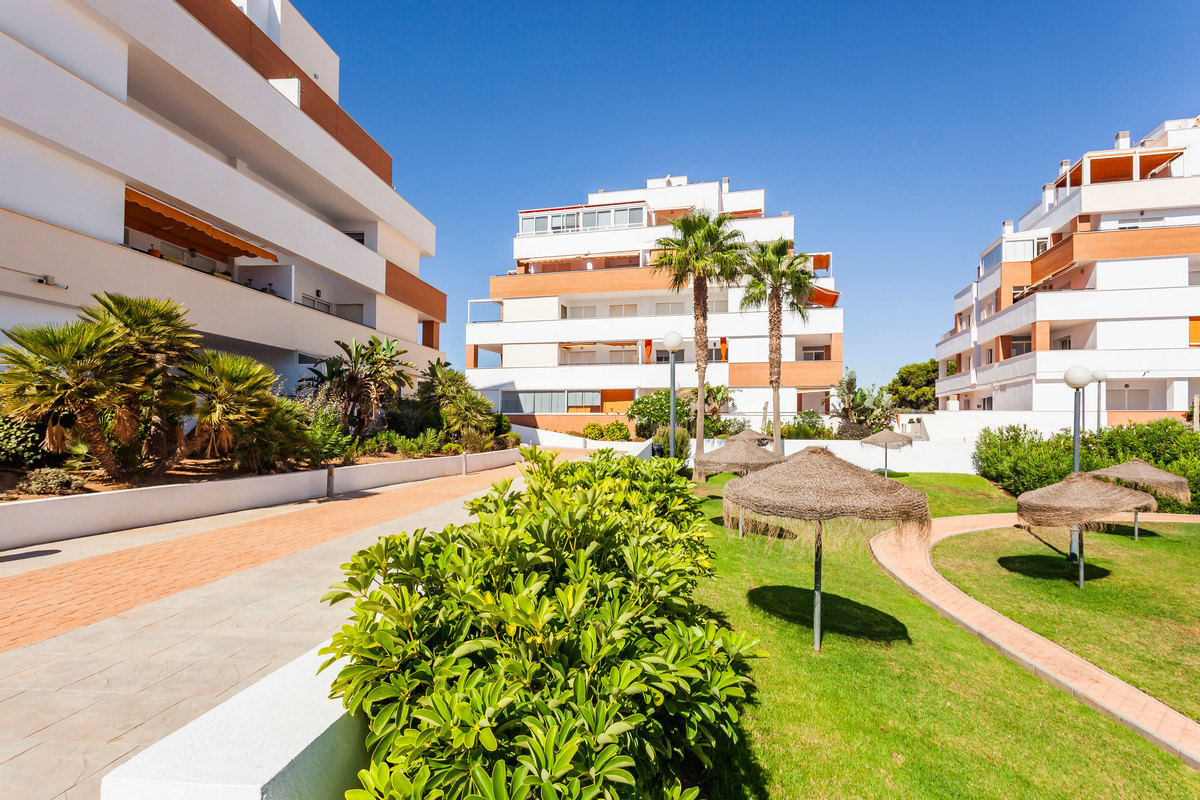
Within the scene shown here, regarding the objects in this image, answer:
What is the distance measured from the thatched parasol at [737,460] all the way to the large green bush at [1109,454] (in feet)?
48.7

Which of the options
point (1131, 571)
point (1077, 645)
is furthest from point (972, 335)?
point (1077, 645)

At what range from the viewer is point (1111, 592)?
10734 millimetres

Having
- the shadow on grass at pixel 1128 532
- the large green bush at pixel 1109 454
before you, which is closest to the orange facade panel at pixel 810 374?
the large green bush at pixel 1109 454

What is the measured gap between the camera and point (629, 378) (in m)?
36.0

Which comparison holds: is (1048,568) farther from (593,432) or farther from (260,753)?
(593,432)

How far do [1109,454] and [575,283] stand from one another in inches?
1183

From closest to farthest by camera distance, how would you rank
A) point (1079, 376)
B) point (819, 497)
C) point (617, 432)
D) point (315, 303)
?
point (819, 497)
point (1079, 376)
point (315, 303)
point (617, 432)

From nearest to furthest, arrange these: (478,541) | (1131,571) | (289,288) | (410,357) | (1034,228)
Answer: (478,541)
(1131,571)
(289,288)
(410,357)
(1034,228)

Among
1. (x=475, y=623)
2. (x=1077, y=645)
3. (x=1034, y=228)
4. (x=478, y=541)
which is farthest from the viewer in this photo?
(x=1034, y=228)

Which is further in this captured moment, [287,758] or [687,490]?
[687,490]

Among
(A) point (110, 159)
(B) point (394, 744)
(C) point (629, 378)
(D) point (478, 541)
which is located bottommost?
(B) point (394, 744)

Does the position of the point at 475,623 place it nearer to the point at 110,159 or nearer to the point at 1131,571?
the point at 1131,571

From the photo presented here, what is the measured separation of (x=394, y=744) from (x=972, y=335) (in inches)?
1804

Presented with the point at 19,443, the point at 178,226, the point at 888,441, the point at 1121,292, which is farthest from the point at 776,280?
the point at 19,443
